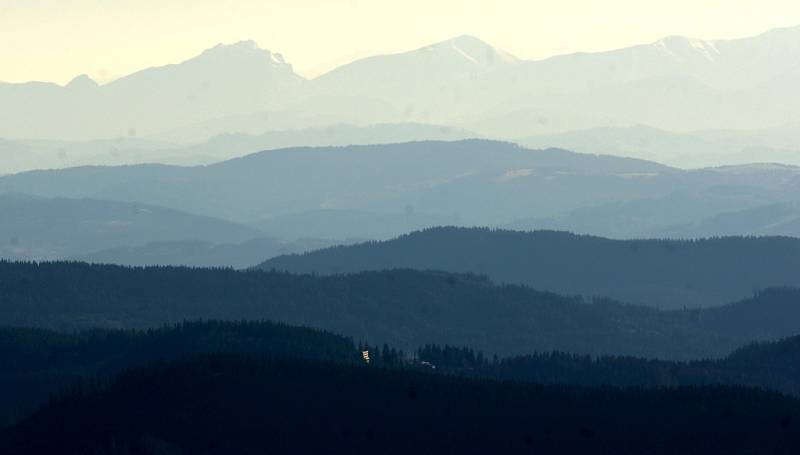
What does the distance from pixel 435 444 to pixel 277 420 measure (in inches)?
630

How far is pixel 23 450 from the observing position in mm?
181125

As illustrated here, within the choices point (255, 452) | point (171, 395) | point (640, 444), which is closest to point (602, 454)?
point (640, 444)

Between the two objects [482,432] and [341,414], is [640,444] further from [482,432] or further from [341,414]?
[341,414]

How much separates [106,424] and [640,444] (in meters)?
50.5

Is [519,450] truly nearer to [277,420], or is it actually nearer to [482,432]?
[482,432]

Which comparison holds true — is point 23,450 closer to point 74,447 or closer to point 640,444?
point 74,447

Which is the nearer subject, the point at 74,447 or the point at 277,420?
the point at 74,447

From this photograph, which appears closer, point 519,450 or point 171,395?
point 519,450

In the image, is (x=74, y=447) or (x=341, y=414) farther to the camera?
(x=341, y=414)

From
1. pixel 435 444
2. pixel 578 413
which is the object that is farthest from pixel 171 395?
pixel 578 413

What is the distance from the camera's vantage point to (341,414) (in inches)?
7667

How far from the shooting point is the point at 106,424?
187125 millimetres

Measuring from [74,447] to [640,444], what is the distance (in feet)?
173

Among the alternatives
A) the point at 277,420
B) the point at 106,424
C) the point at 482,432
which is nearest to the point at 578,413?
the point at 482,432
